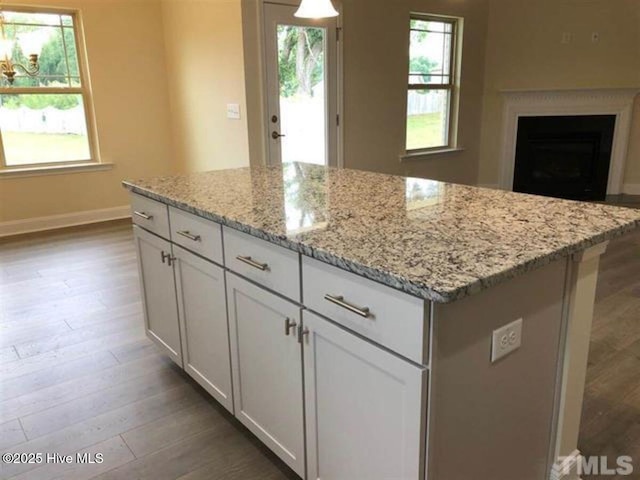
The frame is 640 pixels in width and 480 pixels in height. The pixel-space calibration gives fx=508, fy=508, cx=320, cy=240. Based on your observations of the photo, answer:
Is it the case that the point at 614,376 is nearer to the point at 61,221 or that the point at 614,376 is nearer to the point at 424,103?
the point at 424,103

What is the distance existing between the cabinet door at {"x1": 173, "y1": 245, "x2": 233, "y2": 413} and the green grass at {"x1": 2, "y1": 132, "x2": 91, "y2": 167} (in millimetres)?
3796

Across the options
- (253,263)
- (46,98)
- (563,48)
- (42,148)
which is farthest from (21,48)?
(563,48)

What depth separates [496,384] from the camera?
137 cm

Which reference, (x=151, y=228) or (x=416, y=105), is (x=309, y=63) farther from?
(x=151, y=228)

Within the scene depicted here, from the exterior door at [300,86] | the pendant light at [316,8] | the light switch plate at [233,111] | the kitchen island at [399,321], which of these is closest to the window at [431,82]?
the exterior door at [300,86]

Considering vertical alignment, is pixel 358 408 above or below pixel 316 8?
below

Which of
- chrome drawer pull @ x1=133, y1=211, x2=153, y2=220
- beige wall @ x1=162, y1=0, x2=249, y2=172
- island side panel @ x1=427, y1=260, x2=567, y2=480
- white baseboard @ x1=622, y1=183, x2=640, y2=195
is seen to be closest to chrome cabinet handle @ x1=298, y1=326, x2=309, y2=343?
island side panel @ x1=427, y1=260, x2=567, y2=480

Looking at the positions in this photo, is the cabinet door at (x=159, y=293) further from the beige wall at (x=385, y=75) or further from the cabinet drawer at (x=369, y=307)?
the beige wall at (x=385, y=75)

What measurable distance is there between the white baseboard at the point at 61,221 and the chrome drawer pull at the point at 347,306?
4828mm

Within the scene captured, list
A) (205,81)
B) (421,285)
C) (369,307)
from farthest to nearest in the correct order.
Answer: (205,81), (369,307), (421,285)

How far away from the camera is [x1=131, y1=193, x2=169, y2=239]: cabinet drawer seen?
2.24m

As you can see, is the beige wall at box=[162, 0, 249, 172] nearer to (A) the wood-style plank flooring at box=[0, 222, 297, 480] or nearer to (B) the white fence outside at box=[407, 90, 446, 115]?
(A) the wood-style plank flooring at box=[0, 222, 297, 480]

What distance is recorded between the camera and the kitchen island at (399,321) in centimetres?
121

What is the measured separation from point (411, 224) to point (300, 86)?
3598 millimetres
